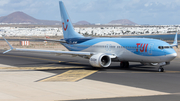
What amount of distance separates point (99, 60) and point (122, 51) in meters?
3.40

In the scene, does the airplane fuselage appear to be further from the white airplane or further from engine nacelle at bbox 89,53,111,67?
engine nacelle at bbox 89,53,111,67

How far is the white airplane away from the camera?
104 ft

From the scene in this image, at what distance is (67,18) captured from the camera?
42.9m

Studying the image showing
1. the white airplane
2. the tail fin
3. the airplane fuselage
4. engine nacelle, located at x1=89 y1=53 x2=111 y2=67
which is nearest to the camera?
the airplane fuselage

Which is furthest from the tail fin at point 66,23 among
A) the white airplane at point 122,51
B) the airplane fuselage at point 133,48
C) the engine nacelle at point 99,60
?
the engine nacelle at point 99,60

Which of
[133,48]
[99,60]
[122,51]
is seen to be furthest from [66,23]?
[133,48]

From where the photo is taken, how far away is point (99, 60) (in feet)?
109

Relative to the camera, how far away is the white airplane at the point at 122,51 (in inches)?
Result: 1242

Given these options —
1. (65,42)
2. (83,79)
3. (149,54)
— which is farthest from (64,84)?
(65,42)

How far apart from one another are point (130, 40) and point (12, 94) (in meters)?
19.0

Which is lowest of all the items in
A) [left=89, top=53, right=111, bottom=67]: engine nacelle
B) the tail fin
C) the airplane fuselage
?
[left=89, top=53, right=111, bottom=67]: engine nacelle

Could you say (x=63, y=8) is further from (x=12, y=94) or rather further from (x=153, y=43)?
(x=12, y=94)

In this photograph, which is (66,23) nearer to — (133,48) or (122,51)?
(122,51)

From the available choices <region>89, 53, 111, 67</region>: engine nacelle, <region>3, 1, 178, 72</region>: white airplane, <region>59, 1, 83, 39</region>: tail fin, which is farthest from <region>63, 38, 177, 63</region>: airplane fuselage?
<region>59, 1, 83, 39</region>: tail fin
